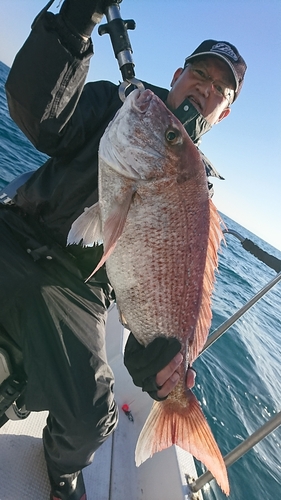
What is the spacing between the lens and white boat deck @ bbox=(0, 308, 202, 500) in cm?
233

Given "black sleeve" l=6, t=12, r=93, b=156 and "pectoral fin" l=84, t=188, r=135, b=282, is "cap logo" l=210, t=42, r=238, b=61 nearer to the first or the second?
"black sleeve" l=6, t=12, r=93, b=156

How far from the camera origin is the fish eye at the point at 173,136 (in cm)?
186

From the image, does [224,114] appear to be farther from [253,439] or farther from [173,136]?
[253,439]

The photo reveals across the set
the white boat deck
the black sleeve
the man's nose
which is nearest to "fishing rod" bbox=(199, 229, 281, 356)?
the white boat deck

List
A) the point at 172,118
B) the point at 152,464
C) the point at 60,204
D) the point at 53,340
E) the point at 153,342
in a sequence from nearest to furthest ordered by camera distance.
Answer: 1. the point at 153,342
2. the point at 172,118
3. the point at 53,340
4. the point at 60,204
5. the point at 152,464

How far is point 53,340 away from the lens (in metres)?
2.05

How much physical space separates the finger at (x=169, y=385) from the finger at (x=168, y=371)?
0.02m

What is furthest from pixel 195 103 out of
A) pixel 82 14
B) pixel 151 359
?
pixel 151 359

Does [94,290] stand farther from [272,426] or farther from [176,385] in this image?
[272,426]

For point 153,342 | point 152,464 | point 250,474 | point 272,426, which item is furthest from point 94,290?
point 250,474

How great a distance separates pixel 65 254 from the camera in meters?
2.39

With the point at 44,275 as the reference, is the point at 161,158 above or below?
above

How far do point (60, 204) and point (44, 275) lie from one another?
494mm

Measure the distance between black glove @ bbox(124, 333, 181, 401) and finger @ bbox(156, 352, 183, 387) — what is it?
0.02 metres
